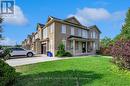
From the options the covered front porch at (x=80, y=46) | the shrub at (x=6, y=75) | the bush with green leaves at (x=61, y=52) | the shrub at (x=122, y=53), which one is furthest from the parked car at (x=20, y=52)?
the shrub at (x=6, y=75)

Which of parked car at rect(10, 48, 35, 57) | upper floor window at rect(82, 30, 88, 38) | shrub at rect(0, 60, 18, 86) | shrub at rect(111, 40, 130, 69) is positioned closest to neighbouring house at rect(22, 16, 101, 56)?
upper floor window at rect(82, 30, 88, 38)

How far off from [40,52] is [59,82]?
39451 mm

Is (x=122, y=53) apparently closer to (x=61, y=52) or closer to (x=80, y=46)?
(x=61, y=52)

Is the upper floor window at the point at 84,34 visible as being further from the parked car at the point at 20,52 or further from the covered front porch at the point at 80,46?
the parked car at the point at 20,52

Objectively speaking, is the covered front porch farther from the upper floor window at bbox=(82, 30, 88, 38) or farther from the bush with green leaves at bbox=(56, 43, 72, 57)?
the bush with green leaves at bbox=(56, 43, 72, 57)

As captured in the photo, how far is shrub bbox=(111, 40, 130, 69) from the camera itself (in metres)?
14.2

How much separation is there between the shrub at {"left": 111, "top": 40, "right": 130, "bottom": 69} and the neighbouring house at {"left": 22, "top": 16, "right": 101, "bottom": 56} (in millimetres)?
24265

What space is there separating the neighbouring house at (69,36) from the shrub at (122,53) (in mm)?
24265

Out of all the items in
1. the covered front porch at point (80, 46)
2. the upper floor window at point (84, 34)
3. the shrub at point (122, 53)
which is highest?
the upper floor window at point (84, 34)

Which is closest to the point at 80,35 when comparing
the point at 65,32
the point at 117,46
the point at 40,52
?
the point at 65,32

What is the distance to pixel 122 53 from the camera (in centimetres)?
1434

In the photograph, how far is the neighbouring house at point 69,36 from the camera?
39.9 m

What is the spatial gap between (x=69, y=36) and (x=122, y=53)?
2834 centimetres

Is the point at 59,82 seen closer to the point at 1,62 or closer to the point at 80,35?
the point at 1,62
